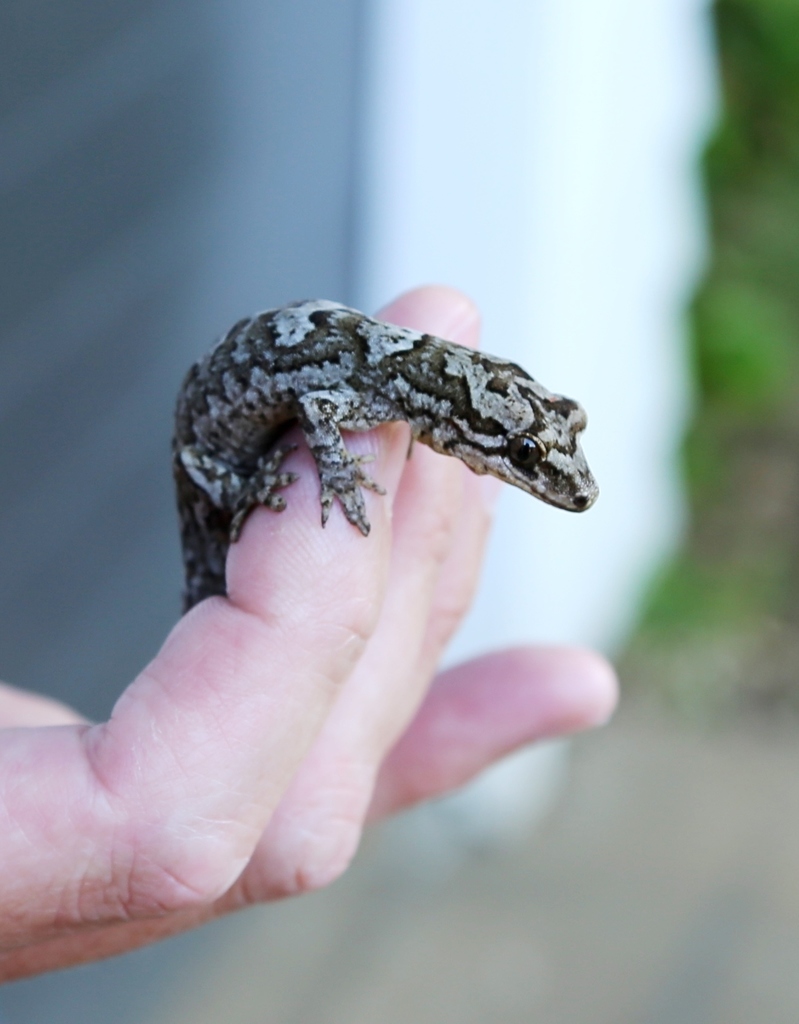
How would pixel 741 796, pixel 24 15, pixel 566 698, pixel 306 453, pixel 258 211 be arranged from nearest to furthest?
pixel 306 453
pixel 566 698
pixel 24 15
pixel 258 211
pixel 741 796

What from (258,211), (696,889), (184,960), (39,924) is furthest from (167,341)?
(696,889)

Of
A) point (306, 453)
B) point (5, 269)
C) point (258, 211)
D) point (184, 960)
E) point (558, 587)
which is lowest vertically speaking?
point (184, 960)

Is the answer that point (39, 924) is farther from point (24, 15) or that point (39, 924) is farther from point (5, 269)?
point (24, 15)

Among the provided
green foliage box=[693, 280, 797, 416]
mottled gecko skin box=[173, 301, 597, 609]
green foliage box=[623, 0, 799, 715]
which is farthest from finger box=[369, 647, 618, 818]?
green foliage box=[693, 280, 797, 416]

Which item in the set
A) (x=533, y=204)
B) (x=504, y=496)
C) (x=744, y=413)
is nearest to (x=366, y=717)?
(x=504, y=496)

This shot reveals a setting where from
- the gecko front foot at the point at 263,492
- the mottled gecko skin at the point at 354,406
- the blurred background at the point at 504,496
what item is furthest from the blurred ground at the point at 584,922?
the gecko front foot at the point at 263,492

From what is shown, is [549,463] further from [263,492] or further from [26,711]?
[26,711]

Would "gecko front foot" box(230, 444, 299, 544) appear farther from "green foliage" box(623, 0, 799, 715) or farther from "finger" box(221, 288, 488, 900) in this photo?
"green foliage" box(623, 0, 799, 715)
